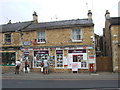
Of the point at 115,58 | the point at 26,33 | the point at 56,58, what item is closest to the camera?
the point at 115,58

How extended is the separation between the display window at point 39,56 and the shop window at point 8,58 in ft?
10.9

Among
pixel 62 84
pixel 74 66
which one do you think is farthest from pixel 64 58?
pixel 62 84

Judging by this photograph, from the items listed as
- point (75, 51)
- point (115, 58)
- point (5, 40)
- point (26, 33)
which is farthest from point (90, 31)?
point (5, 40)

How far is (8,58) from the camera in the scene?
69.0 ft

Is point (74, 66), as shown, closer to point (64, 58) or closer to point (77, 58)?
point (77, 58)

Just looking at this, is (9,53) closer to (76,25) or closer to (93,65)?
(76,25)

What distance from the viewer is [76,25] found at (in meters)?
18.3

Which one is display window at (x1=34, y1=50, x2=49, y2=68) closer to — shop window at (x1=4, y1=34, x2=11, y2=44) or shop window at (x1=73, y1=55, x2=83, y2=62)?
shop window at (x1=73, y1=55, x2=83, y2=62)

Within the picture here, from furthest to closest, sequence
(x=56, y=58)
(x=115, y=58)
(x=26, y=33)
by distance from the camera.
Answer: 1. (x=26, y=33)
2. (x=56, y=58)
3. (x=115, y=58)

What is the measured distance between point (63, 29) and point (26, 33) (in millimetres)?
5298

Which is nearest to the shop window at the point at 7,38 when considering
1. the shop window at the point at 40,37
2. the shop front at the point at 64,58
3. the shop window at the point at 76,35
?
the shop front at the point at 64,58

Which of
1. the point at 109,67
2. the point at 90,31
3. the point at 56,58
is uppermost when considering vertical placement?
the point at 90,31

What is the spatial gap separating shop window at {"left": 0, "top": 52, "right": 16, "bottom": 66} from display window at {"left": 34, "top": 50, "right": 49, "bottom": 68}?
10.9 feet

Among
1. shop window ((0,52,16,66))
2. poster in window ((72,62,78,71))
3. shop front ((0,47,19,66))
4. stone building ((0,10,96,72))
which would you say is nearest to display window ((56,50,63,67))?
stone building ((0,10,96,72))
